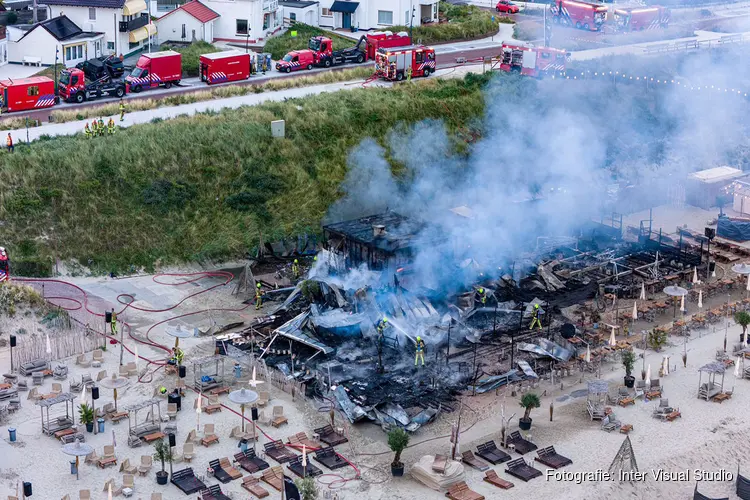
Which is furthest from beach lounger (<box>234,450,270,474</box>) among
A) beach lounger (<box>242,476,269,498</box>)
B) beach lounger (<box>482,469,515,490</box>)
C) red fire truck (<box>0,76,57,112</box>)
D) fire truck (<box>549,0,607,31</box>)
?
fire truck (<box>549,0,607,31</box>)

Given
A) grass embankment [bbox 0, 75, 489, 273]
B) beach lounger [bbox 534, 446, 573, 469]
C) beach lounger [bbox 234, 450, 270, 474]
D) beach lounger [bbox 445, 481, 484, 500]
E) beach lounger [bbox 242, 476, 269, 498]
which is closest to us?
beach lounger [bbox 242, 476, 269, 498]

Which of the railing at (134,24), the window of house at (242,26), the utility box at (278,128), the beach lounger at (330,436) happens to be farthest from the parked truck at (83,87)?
the beach lounger at (330,436)

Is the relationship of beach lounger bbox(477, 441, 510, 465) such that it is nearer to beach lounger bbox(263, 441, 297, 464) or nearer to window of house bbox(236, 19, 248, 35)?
beach lounger bbox(263, 441, 297, 464)

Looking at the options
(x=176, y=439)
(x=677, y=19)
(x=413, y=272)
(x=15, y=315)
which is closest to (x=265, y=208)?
(x=413, y=272)

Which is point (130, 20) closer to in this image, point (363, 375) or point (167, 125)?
point (167, 125)

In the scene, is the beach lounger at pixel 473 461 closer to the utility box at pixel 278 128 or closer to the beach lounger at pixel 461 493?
the beach lounger at pixel 461 493

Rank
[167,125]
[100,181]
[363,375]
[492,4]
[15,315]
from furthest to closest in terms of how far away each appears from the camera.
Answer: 1. [492,4]
2. [167,125]
3. [100,181]
4. [15,315]
5. [363,375]

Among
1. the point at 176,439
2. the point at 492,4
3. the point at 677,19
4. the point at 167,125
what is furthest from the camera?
the point at 492,4
